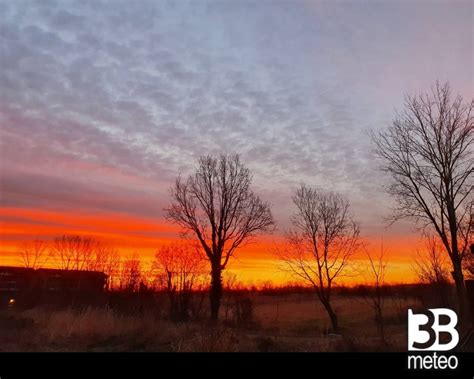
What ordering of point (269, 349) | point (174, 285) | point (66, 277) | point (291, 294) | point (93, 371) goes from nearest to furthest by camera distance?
point (93, 371), point (269, 349), point (174, 285), point (66, 277), point (291, 294)

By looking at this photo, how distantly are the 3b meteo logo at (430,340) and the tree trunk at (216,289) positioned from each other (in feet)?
50.9

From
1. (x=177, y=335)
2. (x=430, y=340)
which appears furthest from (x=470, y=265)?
(x=177, y=335)

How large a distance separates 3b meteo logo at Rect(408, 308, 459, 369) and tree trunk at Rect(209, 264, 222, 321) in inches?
611

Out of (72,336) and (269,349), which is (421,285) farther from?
(72,336)

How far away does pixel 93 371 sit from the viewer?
6.93 m

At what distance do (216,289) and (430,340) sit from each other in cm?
1881

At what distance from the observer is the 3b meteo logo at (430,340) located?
23.8 ft

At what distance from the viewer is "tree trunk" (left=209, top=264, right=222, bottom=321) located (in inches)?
1075

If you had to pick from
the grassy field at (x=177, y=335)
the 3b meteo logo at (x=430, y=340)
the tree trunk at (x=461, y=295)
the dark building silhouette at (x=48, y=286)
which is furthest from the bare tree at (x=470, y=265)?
the dark building silhouette at (x=48, y=286)

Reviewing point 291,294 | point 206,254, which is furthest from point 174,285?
point 291,294

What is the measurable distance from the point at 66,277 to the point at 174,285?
14.9m

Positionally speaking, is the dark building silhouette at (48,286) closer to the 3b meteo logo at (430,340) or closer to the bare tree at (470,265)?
the 3b meteo logo at (430,340)

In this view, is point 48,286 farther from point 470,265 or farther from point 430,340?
point 430,340

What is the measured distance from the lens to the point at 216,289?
91.1 feet
